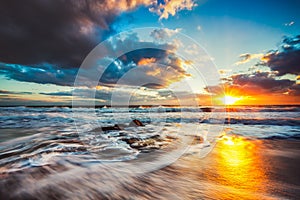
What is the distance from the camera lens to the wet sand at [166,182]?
183 cm

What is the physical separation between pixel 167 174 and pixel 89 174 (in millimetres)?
1215

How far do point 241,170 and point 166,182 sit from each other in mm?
1422

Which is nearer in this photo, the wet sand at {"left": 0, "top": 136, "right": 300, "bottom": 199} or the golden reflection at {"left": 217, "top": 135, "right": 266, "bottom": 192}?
the wet sand at {"left": 0, "top": 136, "right": 300, "bottom": 199}

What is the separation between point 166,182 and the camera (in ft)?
7.16

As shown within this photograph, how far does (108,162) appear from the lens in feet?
9.66

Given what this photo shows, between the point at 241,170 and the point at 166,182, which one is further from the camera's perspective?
the point at 241,170

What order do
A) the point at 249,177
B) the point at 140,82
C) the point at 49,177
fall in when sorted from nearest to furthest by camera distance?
the point at 49,177, the point at 249,177, the point at 140,82

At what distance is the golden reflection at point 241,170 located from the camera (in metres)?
2.13

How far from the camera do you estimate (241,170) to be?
266 cm

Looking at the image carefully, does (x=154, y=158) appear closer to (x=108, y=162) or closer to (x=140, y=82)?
(x=108, y=162)

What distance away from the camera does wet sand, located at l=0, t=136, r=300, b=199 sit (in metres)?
1.83

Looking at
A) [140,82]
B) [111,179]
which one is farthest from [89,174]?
[140,82]

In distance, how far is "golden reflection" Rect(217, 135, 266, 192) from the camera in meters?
2.13

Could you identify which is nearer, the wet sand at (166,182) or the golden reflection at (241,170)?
the wet sand at (166,182)
